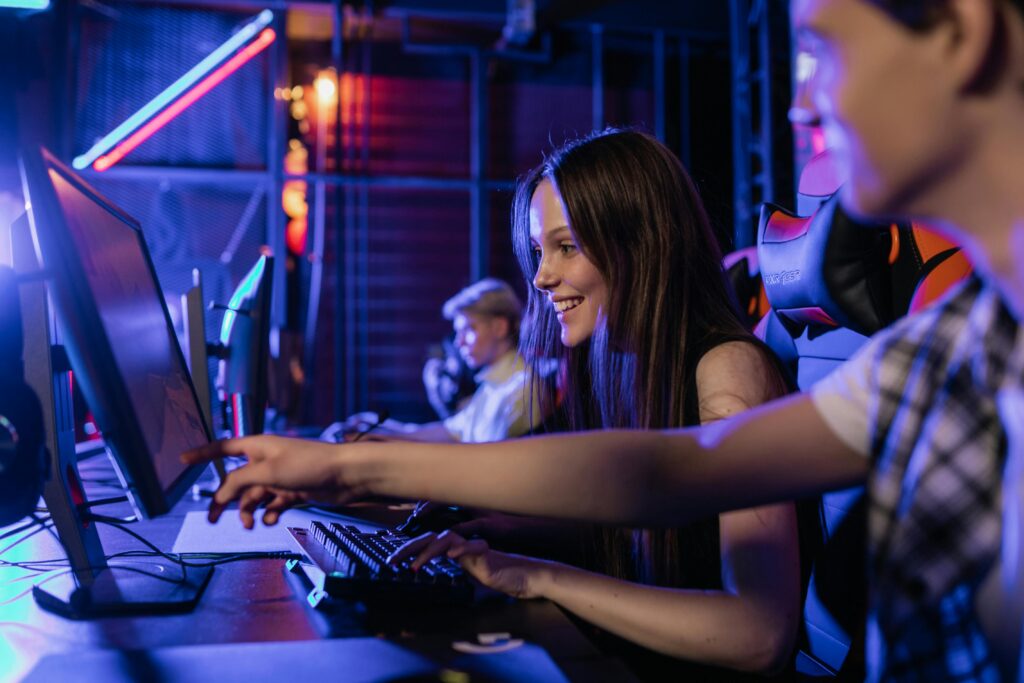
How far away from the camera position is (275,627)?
884 millimetres

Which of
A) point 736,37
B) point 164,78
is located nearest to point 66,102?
point 164,78

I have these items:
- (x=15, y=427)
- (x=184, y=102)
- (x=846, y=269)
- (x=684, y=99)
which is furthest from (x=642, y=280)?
(x=684, y=99)

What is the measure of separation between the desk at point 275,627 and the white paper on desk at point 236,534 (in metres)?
0.22

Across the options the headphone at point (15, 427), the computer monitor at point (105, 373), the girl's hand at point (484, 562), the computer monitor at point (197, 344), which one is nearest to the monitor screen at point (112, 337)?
the computer monitor at point (105, 373)

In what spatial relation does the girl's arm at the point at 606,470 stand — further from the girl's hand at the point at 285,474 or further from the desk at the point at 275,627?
the desk at the point at 275,627

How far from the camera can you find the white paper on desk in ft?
4.18

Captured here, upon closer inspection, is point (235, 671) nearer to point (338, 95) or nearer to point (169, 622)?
point (169, 622)

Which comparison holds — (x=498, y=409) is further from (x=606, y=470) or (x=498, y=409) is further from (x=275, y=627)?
(x=606, y=470)

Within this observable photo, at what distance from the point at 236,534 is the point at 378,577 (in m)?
0.55

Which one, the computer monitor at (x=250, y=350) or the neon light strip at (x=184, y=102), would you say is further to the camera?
the neon light strip at (x=184, y=102)

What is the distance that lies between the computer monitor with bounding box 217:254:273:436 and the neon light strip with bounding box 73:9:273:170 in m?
4.32

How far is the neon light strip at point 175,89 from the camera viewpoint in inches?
216

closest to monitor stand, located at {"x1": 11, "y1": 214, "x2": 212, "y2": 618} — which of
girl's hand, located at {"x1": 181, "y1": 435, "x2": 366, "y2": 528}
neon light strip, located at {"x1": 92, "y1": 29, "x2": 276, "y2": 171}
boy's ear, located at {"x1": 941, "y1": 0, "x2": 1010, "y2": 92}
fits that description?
girl's hand, located at {"x1": 181, "y1": 435, "x2": 366, "y2": 528}

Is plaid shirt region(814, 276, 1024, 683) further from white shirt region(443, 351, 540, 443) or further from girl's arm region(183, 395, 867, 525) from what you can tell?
white shirt region(443, 351, 540, 443)
